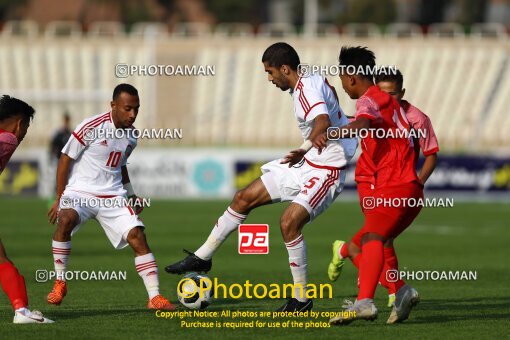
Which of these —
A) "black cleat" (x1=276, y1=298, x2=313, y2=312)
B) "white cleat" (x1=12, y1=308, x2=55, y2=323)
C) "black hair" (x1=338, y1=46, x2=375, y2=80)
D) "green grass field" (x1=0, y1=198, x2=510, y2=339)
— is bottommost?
"green grass field" (x1=0, y1=198, x2=510, y2=339)

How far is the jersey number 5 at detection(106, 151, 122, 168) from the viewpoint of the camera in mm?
10711

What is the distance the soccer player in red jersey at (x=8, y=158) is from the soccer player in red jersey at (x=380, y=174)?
2.49 m

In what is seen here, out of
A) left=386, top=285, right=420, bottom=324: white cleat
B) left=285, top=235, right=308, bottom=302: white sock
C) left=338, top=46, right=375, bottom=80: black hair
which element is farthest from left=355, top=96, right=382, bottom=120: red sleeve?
left=285, top=235, right=308, bottom=302: white sock

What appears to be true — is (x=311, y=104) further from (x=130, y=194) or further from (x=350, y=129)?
(x=130, y=194)

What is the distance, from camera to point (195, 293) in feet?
34.0

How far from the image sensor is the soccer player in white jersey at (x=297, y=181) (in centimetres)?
1005

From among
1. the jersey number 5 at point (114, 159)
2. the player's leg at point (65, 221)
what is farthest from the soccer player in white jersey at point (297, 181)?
the jersey number 5 at point (114, 159)

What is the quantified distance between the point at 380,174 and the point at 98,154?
2.91 metres

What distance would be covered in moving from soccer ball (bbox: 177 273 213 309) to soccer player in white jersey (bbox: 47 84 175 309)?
0.16m

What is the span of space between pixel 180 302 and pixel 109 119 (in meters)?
1.95

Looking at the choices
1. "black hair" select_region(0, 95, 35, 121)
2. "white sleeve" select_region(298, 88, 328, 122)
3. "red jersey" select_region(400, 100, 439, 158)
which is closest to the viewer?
"black hair" select_region(0, 95, 35, 121)

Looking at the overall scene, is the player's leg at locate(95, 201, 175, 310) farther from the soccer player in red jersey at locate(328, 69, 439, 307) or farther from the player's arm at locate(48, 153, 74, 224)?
the soccer player in red jersey at locate(328, 69, 439, 307)

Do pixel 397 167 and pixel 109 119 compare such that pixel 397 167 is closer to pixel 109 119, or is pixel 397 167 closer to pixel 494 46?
pixel 109 119

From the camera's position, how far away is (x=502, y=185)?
106 feet
